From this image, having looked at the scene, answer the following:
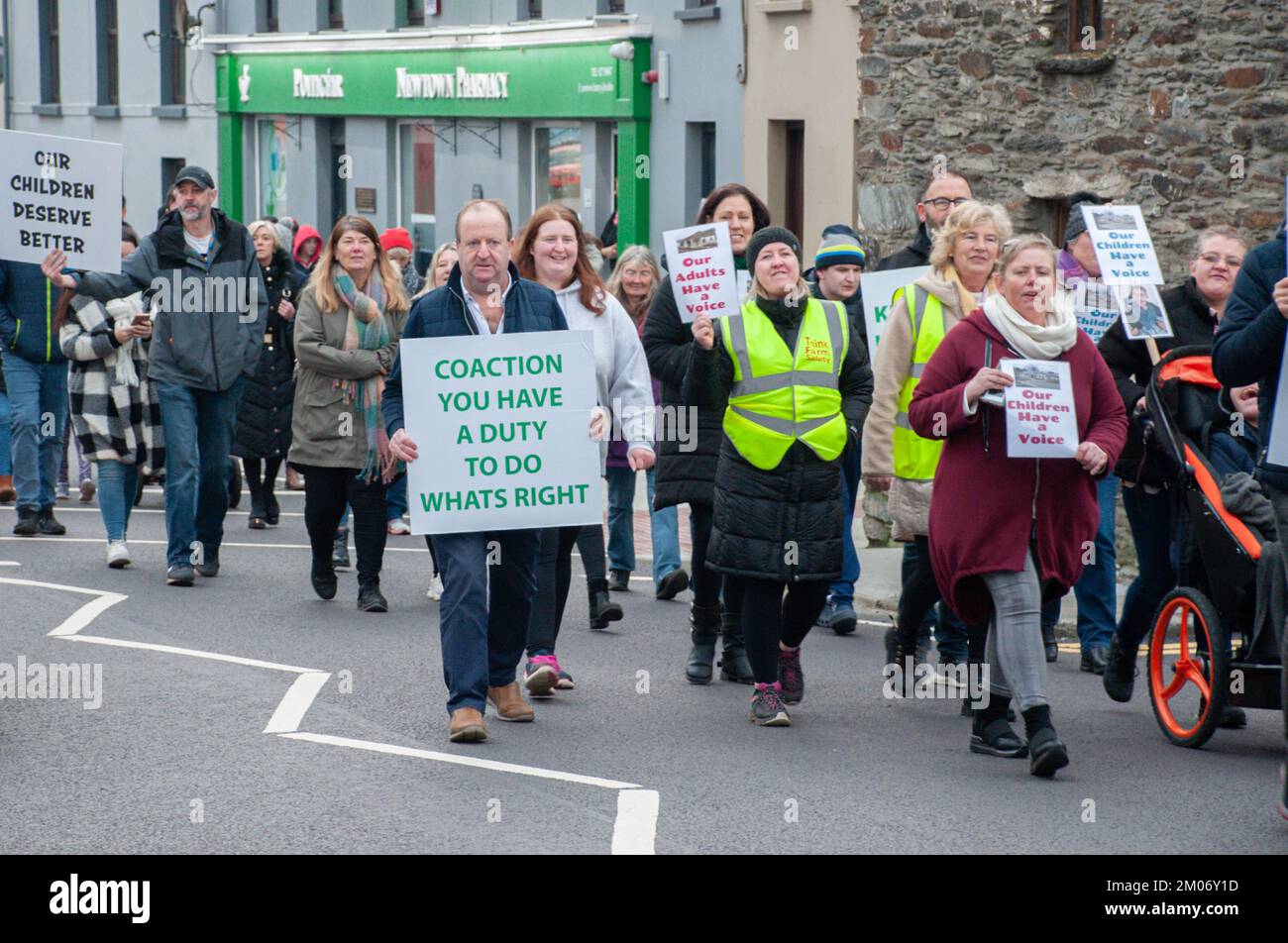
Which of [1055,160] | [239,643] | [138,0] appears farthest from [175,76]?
[239,643]

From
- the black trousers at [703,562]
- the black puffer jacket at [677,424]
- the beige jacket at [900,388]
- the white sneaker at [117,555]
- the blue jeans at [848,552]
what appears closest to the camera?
the beige jacket at [900,388]

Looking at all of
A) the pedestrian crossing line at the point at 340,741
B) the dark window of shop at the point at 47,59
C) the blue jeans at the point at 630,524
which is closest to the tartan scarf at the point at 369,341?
the blue jeans at the point at 630,524

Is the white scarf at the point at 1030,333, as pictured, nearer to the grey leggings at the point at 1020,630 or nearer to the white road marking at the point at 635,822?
the grey leggings at the point at 1020,630

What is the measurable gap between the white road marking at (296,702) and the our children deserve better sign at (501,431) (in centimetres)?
100

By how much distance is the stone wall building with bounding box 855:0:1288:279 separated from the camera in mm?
13562

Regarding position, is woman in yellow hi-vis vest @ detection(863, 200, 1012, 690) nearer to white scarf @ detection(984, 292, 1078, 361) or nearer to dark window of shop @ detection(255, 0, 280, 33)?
white scarf @ detection(984, 292, 1078, 361)

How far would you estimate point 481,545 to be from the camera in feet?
27.6

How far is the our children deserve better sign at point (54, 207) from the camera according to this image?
1212cm

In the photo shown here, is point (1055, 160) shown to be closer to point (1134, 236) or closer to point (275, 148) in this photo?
point (1134, 236)

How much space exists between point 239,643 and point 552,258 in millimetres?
2515

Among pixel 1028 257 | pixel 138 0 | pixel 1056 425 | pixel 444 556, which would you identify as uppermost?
pixel 138 0

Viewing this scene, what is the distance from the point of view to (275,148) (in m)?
37.4

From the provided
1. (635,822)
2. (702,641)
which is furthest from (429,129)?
(635,822)

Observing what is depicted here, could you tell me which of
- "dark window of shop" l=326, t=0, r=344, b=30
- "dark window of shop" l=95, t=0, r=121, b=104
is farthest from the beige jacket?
"dark window of shop" l=95, t=0, r=121, b=104
